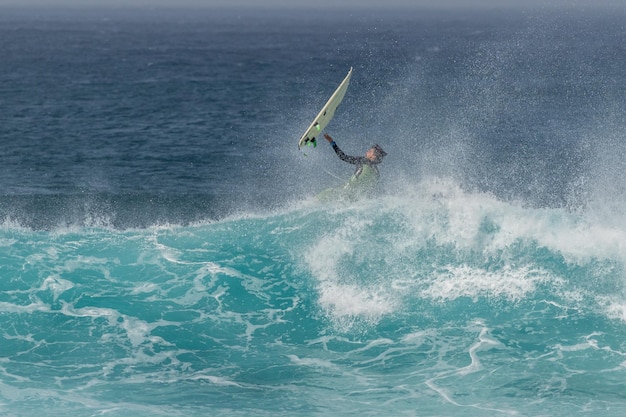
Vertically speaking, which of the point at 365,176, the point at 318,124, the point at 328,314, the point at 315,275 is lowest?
the point at 328,314

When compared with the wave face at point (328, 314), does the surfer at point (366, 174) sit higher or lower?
higher

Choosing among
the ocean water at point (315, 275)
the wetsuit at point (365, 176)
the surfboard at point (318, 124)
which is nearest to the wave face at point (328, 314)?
the ocean water at point (315, 275)

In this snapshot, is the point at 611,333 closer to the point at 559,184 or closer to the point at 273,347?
the point at 273,347

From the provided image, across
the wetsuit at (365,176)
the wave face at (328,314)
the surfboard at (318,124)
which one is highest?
the surfboard at (318,124)

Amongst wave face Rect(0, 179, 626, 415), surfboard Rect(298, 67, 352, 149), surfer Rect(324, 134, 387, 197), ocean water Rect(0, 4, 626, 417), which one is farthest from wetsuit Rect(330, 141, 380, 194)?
surfboard Rect(298, 67, 352, 149)

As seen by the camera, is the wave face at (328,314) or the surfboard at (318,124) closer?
the wave face at (328,314)

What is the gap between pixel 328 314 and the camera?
29.7m

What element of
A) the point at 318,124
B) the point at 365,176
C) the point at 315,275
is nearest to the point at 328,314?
the point at 315,275

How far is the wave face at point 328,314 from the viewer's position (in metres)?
24.7

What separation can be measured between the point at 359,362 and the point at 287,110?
5135 cm

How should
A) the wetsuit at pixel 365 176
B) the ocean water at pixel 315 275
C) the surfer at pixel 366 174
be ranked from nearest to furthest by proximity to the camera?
the ocean water at pixel 315 275 < the surfer at pixel 366 174 < the wetsuit at pixel 365 176

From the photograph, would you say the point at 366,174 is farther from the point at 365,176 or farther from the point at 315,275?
the point at 315,275

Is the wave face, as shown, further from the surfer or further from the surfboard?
the surfboard

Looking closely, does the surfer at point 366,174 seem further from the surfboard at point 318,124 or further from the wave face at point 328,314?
the surfboard at point 318,124
